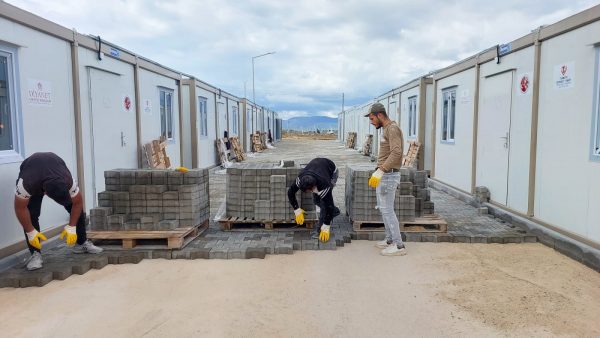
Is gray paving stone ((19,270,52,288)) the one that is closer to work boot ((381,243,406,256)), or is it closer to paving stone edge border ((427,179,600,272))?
work boot ((381,243,406,256))

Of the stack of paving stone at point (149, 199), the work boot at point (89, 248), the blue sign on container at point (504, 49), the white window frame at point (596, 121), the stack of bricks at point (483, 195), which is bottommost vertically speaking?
the work boot at point (89, 248)

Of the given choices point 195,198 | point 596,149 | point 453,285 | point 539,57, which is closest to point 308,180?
point 195,198

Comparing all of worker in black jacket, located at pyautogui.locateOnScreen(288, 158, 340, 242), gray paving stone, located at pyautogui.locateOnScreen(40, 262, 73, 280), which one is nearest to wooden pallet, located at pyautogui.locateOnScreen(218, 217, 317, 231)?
worker in black jacket, located at pyautogui.locateOnScreen(288, 158, 340, 242)

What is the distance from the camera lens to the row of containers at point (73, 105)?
5469 mm

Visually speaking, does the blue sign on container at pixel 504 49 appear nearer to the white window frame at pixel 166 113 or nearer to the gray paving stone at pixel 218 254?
the gray paving stone at pixel 218 254

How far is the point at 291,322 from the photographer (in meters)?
3.84

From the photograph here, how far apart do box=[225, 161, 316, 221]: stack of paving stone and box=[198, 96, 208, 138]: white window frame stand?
8520 millimetres

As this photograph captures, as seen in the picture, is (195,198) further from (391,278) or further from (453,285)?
(453,285)

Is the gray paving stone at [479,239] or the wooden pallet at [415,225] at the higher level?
the wooden pallet at [415,225]

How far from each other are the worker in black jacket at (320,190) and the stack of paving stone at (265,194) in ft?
1.34

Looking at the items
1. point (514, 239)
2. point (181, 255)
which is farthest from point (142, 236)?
point (514, 239)

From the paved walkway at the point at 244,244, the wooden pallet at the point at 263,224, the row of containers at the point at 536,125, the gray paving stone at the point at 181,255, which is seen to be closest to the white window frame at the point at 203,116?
the row of containers at the point at 536,125

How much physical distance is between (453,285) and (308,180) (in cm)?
222

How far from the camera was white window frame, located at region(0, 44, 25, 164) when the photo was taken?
545cm
